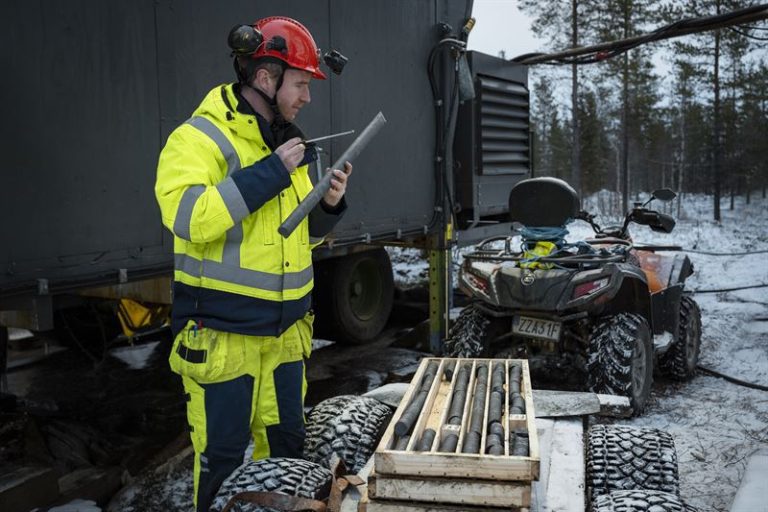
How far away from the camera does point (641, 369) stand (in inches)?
184

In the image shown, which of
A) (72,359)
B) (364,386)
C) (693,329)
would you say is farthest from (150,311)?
(693,329)

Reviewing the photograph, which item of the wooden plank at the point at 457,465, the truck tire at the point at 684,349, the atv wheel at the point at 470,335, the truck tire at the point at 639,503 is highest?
the wooden plank at the point at 457,465

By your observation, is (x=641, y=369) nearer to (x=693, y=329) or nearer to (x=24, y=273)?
(x=693, y=329)

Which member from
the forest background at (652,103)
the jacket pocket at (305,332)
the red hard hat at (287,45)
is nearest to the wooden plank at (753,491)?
the jacket pocket at (305,332)

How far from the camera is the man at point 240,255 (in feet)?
7.26

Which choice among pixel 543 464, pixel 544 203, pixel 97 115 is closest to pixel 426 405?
pixel 543 464

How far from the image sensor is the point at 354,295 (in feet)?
24.2

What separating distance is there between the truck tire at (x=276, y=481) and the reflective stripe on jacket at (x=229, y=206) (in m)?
0.54

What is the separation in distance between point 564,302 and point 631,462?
2.27 metres

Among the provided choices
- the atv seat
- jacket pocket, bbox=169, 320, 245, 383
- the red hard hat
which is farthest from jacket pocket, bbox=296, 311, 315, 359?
the atv seat

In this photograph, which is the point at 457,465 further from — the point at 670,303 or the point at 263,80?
the point at 670,303

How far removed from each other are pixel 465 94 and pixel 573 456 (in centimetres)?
450

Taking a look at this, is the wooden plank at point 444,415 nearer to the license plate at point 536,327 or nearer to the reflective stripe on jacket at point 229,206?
the reflective stripe on jacket at point 229,206

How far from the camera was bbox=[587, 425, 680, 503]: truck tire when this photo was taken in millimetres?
2258
